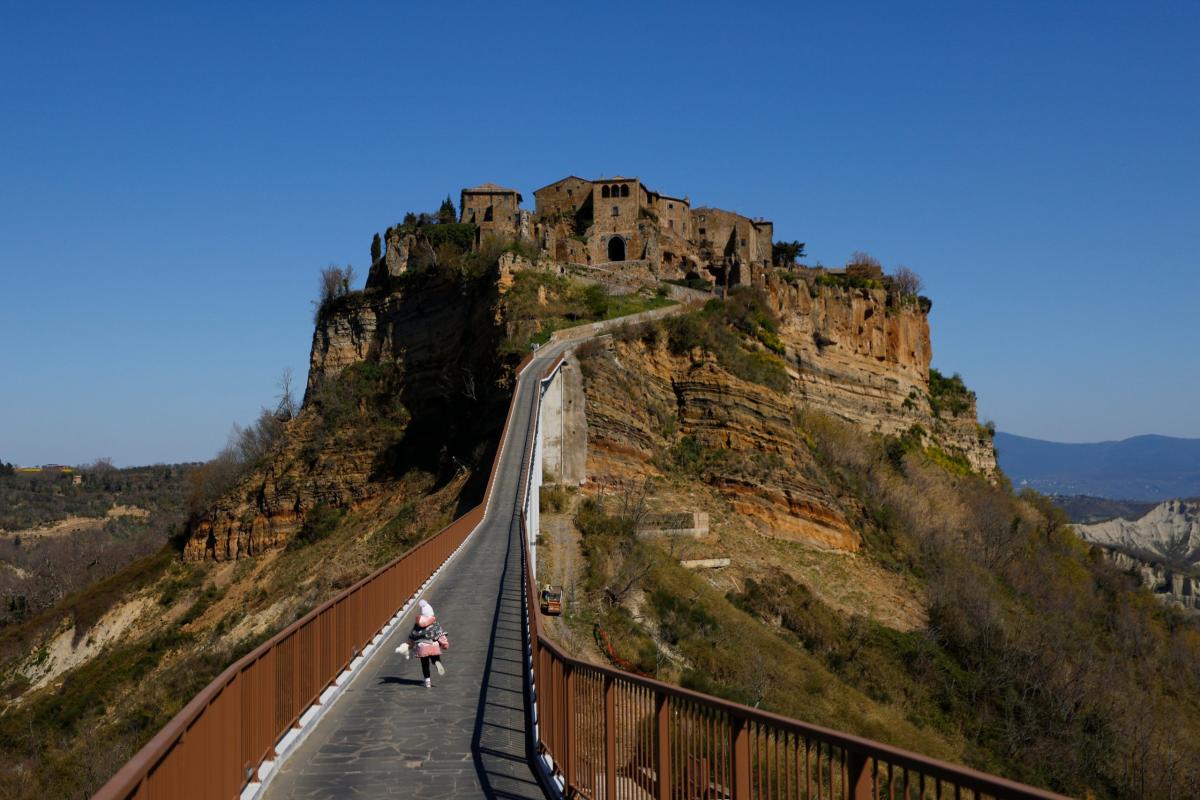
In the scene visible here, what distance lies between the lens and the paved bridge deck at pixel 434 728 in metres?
8.74

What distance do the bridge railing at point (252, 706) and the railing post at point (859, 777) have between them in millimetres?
3338

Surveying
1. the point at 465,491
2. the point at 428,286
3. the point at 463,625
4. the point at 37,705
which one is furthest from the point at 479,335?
the point at 463,625

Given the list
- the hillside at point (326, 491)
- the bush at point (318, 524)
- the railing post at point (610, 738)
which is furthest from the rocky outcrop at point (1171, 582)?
the railing post at point (610, 738)

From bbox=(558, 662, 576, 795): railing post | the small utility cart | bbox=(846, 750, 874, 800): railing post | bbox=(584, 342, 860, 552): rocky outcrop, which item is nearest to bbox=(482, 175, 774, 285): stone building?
bbox=(584, 342, 860, 552): rocky outcrop

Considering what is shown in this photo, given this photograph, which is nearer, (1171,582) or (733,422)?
(733,422)

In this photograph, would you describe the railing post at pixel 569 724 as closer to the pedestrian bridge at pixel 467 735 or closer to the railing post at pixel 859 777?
the pedestrian bridge at pixel 467 735

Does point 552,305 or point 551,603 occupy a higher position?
point 552,305

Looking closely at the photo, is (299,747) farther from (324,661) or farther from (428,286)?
(428,286)

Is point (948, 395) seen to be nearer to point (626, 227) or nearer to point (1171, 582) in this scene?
point (626, 227)

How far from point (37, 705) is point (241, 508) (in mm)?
17175

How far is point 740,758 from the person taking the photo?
19.8 feet

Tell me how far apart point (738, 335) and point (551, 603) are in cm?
3356

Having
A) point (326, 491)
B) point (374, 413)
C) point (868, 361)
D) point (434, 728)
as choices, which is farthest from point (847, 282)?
point (434, 728)

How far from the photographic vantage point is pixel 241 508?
56.2m
